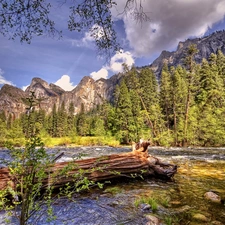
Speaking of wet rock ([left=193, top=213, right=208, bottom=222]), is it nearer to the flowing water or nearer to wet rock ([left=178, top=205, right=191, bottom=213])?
the flowing water

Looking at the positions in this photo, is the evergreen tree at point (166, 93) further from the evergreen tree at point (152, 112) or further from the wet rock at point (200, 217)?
the wet rock at point (200, 217)

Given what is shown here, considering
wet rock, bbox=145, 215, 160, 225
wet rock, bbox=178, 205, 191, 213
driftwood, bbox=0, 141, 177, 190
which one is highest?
driftwood, bbox=0, 141, 177, 190

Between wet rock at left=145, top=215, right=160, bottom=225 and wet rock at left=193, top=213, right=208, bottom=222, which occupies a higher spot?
wet rock at left=145, top=215, right=160, bottom=225

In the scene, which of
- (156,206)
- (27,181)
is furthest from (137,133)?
(27,181)

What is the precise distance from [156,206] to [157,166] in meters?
2.99

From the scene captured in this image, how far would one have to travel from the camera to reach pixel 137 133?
145ft

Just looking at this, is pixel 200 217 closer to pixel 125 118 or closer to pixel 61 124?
pixel 125 118

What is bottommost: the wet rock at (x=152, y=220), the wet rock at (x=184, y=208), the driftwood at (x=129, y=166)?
the wet rock at (x=184, y=208)

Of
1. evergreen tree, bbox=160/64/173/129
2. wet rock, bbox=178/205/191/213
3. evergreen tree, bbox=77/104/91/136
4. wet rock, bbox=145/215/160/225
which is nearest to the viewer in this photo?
wet rock, bbox=145/215/160/225

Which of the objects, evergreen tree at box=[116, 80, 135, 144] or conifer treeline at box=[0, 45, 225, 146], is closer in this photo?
conifer treeline at box=[0, 45, 225, 146]

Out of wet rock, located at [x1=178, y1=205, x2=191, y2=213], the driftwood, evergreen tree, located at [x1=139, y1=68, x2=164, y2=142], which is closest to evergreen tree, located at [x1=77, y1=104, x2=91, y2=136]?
evergreen tree, located at [x1=139, y1=68, x2=164, y2=142]

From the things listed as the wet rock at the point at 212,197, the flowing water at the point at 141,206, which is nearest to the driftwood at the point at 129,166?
the flowing water at the point at 141,206

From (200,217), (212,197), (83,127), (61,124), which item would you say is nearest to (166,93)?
(212,197)

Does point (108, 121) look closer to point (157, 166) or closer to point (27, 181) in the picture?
point (157, 166)
